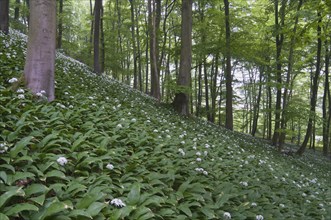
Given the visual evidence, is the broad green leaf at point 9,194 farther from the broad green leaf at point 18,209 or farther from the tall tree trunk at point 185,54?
the tall tree trunk at point 185,54

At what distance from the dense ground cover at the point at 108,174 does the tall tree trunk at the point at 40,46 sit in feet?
1.12

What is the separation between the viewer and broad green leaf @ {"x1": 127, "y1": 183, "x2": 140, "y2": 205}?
3.04 meters

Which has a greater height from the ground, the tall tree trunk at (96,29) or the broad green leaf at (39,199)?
the tall tree trunk at (96,29)

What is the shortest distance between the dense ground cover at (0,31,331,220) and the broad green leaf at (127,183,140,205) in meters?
0.01

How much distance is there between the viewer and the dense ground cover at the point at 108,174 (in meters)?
2.65

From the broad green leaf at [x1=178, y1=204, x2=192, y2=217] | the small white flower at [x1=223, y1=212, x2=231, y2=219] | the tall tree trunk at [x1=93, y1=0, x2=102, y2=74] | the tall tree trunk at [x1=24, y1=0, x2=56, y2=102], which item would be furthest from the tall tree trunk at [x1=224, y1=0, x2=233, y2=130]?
the broad green leaf at [x1=178, y1=204, x2=192, y2=217]

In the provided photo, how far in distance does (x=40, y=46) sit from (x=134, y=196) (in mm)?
3718

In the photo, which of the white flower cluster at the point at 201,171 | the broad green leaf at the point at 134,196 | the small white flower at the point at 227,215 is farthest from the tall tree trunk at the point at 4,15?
the small white flower at the point at 227,215

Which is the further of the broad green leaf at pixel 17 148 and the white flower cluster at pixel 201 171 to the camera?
the white flower cluster at pixel 201 171

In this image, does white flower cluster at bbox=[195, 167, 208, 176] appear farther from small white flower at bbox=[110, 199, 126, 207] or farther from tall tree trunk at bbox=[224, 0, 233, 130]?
tall tree trunk at bbox=[224, 0, 233, 130]

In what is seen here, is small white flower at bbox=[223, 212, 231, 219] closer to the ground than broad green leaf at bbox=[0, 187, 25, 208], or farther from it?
closer to the ground

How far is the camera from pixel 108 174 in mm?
3613

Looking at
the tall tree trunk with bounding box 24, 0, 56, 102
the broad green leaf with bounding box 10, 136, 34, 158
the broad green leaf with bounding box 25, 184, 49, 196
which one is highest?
the tall tree trunk with bounding box 24, 0, 56, 102

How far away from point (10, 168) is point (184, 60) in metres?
9.04
